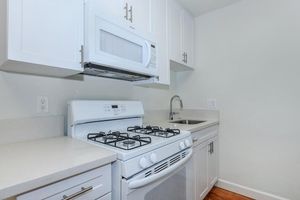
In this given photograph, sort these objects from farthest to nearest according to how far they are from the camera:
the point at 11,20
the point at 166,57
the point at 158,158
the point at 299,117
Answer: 1. the point at 166,57
2. the point at 299,117
3. the point at 158,158
4. the point at 11,20

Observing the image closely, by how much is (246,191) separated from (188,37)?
2.00 metres

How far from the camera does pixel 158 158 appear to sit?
1053 millimetres

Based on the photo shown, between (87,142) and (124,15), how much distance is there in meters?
1.00

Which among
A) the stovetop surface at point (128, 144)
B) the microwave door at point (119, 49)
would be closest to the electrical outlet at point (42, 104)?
the stovetop surface at point (128, 144)

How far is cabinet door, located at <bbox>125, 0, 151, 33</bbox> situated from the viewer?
1.48 m

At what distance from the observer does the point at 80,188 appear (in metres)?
0.75

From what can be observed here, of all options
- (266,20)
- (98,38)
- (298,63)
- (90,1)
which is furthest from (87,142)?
(266,20)

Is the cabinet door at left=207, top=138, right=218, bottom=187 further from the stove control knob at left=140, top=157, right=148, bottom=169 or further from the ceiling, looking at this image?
the ceiling

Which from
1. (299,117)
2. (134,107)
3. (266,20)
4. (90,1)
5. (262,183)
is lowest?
(262,183)

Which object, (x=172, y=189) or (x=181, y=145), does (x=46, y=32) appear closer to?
(x=181, y=145)

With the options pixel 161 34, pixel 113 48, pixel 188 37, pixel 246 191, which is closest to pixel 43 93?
pixel 113 48

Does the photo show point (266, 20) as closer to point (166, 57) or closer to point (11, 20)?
point (166, 57)

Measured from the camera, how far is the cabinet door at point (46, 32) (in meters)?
0.85

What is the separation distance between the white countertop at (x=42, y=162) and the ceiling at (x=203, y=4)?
6.63 ft
